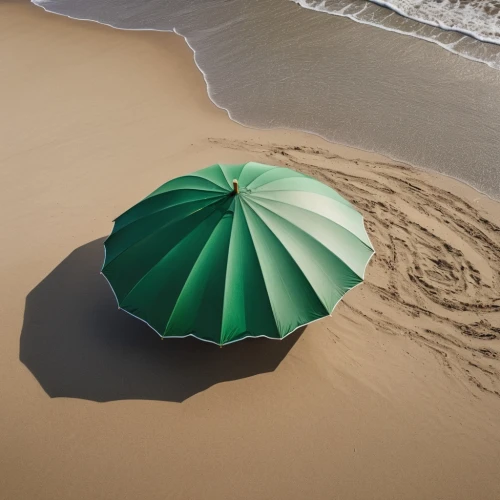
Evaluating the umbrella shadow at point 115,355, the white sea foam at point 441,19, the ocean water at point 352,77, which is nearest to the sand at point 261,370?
the umbrella shadow at point 115,355

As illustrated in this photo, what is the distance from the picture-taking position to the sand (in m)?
4.95

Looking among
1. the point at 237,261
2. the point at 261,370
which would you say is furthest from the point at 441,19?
the point at 261,370

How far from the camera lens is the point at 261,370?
18.5 feet

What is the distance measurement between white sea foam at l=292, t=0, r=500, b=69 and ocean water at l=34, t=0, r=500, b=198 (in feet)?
0.16

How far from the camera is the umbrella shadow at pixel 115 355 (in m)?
5.54

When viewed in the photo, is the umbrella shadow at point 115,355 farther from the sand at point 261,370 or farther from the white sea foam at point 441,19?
the white sea foam at point 441,19

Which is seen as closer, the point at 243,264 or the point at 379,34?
the point at 243,264

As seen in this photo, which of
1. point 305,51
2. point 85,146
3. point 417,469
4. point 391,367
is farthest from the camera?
point 305,51

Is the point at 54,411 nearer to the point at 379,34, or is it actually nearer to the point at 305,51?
the point at 305,51

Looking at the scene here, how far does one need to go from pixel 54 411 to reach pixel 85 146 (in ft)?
16.7

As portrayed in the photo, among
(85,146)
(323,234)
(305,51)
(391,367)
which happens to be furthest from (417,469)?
(305,51)

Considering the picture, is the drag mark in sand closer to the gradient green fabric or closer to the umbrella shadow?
the gradient green fabric

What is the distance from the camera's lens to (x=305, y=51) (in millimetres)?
11266

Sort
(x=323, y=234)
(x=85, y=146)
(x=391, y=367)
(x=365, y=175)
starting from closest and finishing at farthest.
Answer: (x=323, y=234)
(x=391, y=367)
(x=365, y=175)
(x=85, y=146)
